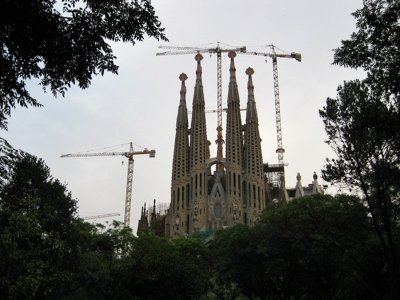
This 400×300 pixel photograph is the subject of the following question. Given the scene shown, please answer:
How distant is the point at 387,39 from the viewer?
14.5m

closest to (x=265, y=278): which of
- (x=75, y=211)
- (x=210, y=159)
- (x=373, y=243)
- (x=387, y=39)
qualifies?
(x=373, y=243)

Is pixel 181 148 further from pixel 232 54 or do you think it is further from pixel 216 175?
pixel 232 54

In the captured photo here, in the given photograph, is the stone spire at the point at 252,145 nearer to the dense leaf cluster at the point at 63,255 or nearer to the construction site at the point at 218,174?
the construction site at the point at 218,174

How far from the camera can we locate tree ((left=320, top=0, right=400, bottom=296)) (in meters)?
14.7

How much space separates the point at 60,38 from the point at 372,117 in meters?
14.1

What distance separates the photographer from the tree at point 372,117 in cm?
1469

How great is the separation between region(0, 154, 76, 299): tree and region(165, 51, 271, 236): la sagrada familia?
215 ft

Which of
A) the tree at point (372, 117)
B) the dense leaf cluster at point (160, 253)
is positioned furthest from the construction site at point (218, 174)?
the tree at point (372, 117)

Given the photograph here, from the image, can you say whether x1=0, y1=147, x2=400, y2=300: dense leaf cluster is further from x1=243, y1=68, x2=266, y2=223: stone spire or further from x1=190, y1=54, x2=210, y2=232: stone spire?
x1=243, y1=68, x2=266, y2=223: stone spire

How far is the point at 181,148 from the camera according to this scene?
10550cm

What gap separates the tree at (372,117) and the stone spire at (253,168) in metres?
70.8

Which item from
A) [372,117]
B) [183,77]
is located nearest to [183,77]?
[183,77]

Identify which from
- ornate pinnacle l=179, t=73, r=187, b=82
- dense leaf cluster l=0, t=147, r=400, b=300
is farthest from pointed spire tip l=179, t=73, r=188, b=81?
dense leaf cluster l=0, t=147, r=400, b=300

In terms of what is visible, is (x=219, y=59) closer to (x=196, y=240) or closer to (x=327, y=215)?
(x=196, y=240)
